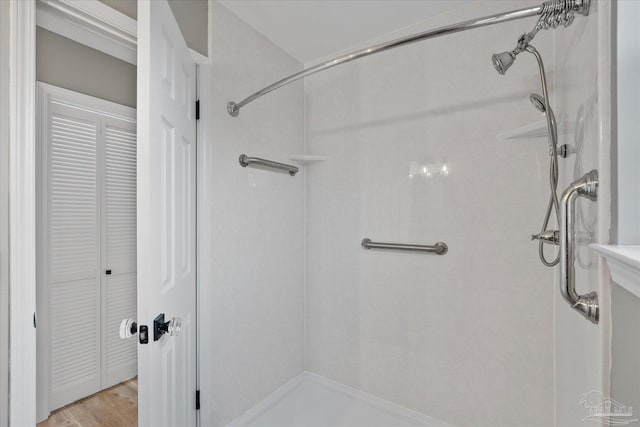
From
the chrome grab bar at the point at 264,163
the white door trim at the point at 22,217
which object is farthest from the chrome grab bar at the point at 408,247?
the white door trim at the point at 22,217

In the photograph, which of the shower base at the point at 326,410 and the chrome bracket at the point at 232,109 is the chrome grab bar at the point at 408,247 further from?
the chrome bracket at the point at 232,109

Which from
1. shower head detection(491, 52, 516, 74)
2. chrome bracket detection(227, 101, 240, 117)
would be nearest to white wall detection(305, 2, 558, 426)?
shower head detection(491, 52, 516, 74)

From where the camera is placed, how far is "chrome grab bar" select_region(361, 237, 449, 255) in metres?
1.63

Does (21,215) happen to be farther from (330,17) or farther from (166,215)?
(330,17)

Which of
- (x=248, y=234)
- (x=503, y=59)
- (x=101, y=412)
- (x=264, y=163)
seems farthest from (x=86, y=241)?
(x=503, y=59)

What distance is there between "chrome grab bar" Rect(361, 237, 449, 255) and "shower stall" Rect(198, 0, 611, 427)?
0.02m

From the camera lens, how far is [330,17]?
1.66m

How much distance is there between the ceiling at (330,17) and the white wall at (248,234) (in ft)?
0.30

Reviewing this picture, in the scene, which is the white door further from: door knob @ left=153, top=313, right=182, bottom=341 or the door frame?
the door frame

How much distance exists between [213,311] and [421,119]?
1.54 meters

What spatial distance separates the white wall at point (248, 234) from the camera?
5.02ft

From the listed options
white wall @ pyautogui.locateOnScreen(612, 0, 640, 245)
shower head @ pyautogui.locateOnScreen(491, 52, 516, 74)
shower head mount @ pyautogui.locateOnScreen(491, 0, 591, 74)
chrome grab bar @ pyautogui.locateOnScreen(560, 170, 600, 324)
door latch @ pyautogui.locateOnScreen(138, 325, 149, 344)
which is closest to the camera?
white wall @ pyautogui.locateOnScreen(612, 0, 640, 245)

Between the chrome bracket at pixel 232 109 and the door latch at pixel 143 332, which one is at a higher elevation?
the chrome bracket at pixel 232 109

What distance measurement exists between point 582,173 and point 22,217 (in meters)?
1.66
